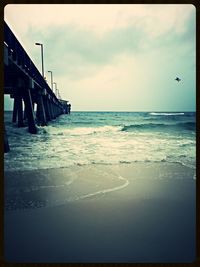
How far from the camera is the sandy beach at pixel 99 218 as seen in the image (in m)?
2.30

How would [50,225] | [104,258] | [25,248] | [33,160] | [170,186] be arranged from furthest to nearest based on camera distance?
[33,160], [170,186], [50,225], [25,248], [104,258]

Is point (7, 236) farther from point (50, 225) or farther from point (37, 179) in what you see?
point (37, 179)

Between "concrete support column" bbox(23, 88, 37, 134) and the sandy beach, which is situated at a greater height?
"concrete support column" bbox(23, 88, 37, 134)

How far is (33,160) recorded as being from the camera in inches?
261

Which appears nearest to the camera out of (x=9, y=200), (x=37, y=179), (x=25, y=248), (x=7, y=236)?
(x=25, y=248)

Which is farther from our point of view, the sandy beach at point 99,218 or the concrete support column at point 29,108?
the concrete support column at point 29,108

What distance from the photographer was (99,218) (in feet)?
9.68

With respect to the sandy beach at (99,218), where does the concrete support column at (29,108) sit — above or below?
above

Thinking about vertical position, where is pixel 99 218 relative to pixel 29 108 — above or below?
below

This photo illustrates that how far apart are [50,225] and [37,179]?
81.9 inches

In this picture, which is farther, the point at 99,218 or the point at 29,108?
the point at 29,108

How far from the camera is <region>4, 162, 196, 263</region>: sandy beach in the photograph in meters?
2.30

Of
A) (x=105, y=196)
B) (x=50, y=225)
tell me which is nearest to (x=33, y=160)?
(x=105, y=196)

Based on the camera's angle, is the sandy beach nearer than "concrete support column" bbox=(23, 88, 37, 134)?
Yes
